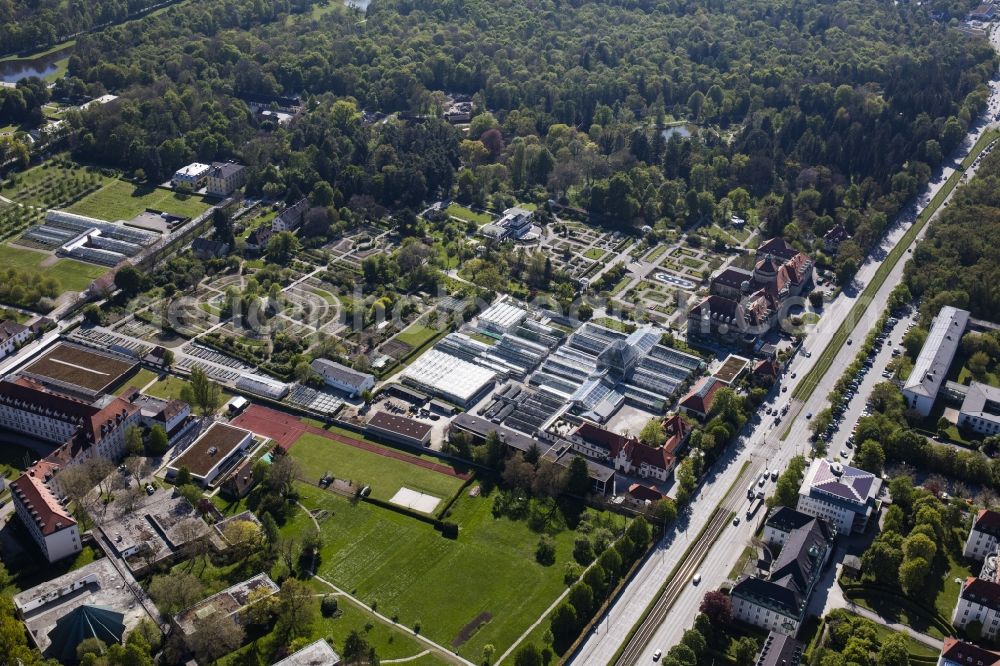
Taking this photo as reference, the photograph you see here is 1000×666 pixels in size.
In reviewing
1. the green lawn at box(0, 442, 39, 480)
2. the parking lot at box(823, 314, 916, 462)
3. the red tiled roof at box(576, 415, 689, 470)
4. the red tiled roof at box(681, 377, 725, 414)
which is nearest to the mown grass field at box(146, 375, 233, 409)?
the green lawn at box(0, 442, 39, 480)

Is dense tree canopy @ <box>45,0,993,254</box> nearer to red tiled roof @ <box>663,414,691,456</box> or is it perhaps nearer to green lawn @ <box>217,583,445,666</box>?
red tiled roof @ <box>663,414,691,456</box>

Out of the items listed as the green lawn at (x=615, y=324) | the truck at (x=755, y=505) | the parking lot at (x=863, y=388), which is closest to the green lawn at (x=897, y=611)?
the truck at (x=755, y=505)

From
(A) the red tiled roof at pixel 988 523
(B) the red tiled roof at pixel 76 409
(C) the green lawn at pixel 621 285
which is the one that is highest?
(A) the red tiled roof at pixel 988 523

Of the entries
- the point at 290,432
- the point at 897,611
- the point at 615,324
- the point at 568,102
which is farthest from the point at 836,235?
the point at 290,432

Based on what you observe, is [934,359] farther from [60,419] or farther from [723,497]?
[60,419]

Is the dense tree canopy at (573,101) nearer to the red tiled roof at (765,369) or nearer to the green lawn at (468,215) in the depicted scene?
the green lawn at (468,215)

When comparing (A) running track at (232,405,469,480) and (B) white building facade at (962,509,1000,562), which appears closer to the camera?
(B) white building facade at (962,509,1000,562)

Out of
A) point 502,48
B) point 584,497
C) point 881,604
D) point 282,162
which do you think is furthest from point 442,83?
point 881,604
